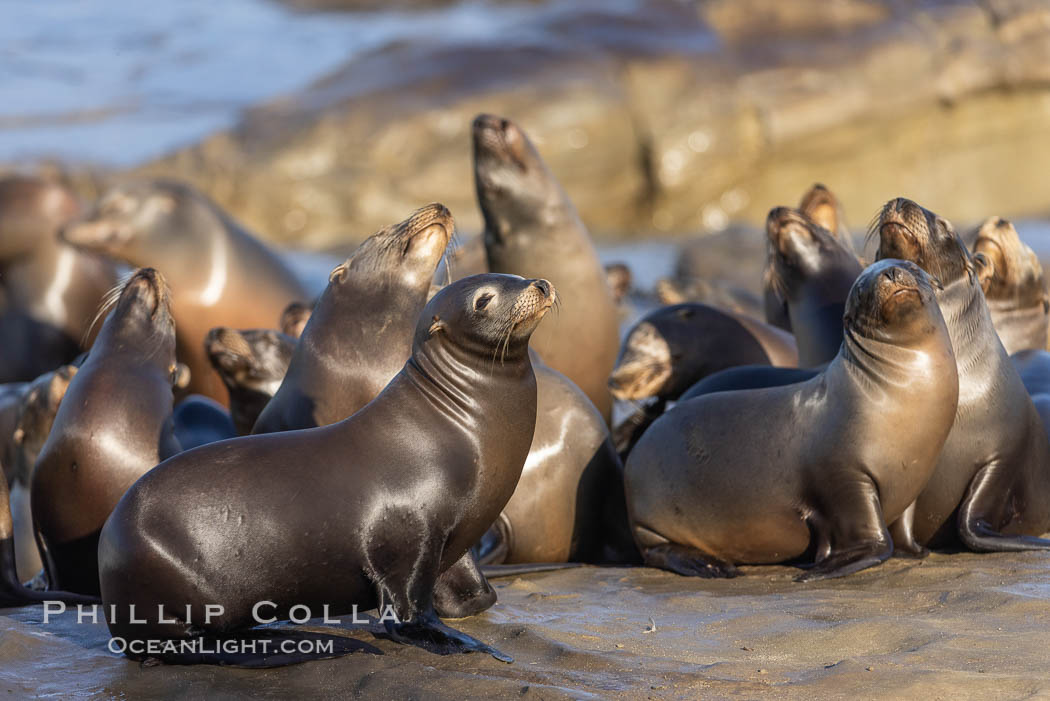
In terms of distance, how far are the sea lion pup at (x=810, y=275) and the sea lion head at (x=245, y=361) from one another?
94.4 inches

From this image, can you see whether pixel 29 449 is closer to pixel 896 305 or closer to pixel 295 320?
pixel 295 320

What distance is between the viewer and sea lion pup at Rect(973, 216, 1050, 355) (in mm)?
6523

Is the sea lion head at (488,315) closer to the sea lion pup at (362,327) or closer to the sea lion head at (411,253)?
the sea lion pup at (362,327)

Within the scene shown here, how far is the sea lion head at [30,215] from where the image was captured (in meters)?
9.54

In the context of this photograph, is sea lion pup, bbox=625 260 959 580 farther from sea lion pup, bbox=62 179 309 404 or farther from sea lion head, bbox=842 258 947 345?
sea lion pup, bbox=62 179 309 404

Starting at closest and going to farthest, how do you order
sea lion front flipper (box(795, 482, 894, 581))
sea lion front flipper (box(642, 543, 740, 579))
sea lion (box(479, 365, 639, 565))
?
1. sea lion front flipper (box(795, 482, 894, 581))
2. sea lion front flipper (box(642, 543, 740, 579))
3. sea lion (box(479, 365, 639, 565))

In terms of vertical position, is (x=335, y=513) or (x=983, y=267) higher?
(x=983, y=267)

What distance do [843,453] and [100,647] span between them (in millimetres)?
2704

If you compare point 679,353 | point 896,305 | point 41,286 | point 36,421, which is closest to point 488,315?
point 896,305

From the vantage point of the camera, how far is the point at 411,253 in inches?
215

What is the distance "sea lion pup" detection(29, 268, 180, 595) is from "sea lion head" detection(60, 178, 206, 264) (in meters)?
3.57

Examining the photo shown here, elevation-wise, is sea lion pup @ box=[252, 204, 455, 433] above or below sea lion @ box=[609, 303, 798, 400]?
above

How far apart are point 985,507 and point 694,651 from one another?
1.89 metres

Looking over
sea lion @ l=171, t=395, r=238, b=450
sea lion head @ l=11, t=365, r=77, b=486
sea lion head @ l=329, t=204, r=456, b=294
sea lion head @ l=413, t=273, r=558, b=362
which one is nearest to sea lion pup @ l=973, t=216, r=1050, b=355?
sea lion head @ l=329, t=204, r=456, b=294
